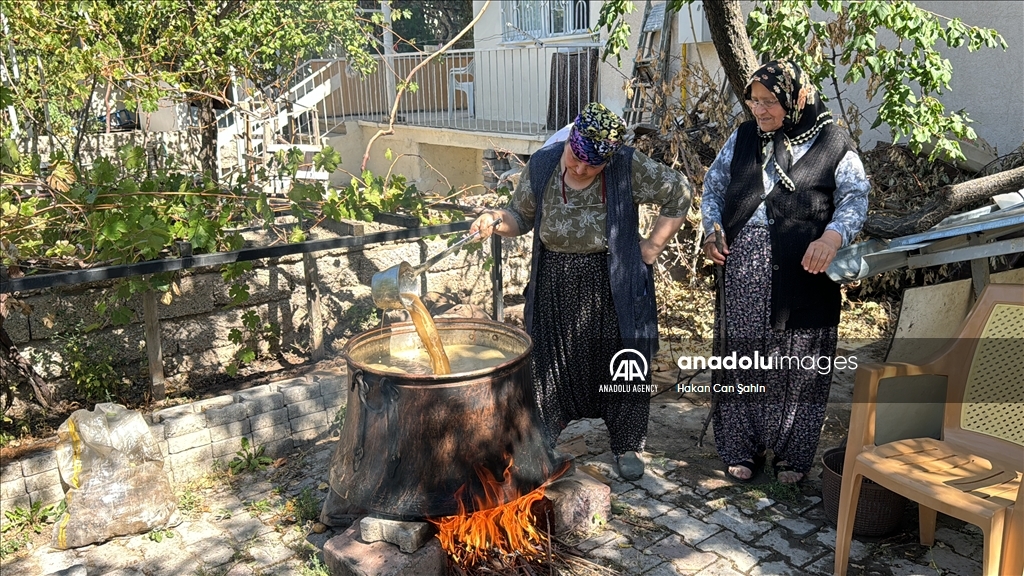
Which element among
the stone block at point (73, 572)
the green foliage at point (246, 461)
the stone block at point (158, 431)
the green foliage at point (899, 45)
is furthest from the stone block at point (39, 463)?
the green foliage at point (899, 45)

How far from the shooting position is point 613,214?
3.69 meters

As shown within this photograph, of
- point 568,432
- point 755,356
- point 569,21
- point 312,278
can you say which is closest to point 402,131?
point 569,21

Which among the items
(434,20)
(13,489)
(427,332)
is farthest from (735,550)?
(434,20)

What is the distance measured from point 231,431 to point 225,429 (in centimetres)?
3

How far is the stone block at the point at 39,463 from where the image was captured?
12.1ft

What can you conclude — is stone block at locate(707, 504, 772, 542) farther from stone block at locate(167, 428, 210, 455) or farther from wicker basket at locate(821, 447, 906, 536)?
stone block at locate(167, 428, 210, 455)

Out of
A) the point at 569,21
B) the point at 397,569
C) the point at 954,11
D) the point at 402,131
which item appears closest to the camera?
the point at 397,569

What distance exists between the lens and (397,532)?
3064mm

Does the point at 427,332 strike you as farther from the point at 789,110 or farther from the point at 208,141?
the point at 208,141

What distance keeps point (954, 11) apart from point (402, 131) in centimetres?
850

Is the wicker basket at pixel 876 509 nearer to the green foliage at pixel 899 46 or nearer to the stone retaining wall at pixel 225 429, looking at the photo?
the green foliage at pixel 899 46

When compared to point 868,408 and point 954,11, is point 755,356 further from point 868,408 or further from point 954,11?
point 954,11

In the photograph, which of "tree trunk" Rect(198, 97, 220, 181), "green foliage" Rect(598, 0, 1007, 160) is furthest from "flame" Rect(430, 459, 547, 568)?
"tree trunk" Rect(198, 97, 220, 181)

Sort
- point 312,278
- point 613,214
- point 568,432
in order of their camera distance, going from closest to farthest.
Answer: point 613,214 < point 568,432 < point 312,278
